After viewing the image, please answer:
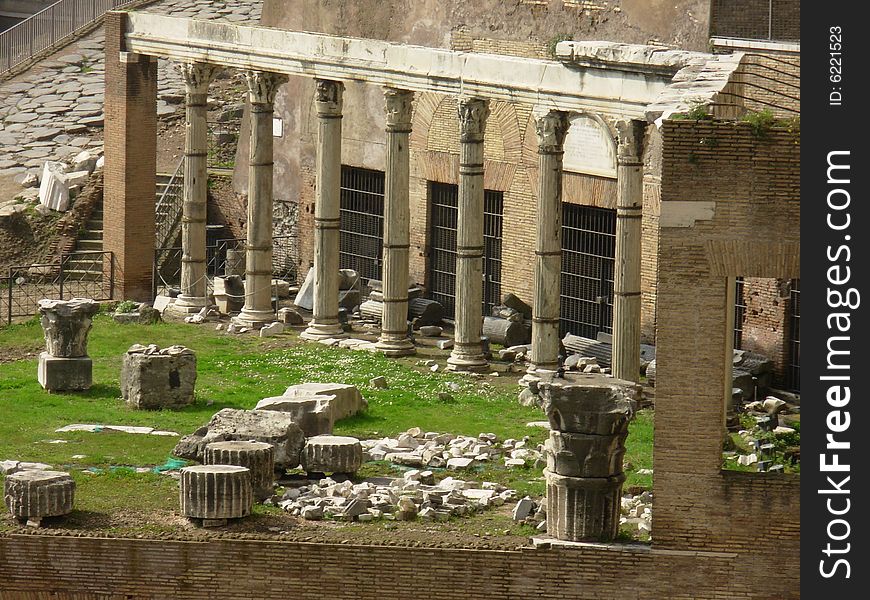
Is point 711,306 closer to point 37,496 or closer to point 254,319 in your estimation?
point 37,496

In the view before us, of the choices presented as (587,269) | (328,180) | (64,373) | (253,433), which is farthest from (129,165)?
(253,433)

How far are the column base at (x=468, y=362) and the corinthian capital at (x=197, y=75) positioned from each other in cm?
598

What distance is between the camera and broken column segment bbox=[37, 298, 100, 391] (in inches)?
1020

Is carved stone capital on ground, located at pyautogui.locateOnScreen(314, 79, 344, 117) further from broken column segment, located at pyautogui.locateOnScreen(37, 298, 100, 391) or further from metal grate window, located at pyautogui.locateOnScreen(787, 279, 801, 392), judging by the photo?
metal grate window, located at pyautogui.locateOnScreen(787, 279, 801, 392)

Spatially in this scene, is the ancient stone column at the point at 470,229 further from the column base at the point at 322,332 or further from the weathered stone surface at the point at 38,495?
the weathered stone surface at the point at 38,495

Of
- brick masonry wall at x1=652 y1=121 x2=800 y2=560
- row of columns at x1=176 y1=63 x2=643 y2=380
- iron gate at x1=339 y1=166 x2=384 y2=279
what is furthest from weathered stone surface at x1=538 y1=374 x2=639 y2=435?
iron gate at x1=339 y1=166 x2=384 y2=279

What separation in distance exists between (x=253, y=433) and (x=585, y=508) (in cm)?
408

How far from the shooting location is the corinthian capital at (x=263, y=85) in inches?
1168

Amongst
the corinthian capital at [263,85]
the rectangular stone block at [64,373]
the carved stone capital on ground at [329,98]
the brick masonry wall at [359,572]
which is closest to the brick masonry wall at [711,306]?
the brick masonry wall at [359,572]

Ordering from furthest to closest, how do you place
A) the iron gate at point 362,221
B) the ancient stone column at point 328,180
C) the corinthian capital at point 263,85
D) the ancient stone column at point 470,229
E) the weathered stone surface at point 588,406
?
1. the iron gate at point 362,221
2. the corinthian capital at point 263,85
3. the ancient stone column at point 328,180
4. the ancient stone column at point 470,229
5. the weathered stone surface at point 588,406

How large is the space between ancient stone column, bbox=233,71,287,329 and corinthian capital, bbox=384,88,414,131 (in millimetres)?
2343

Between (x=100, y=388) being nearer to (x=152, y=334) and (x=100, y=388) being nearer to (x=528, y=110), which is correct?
(x=152, y=334)

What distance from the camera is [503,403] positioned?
A: 25578 millimetres

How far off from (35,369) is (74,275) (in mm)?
5918
